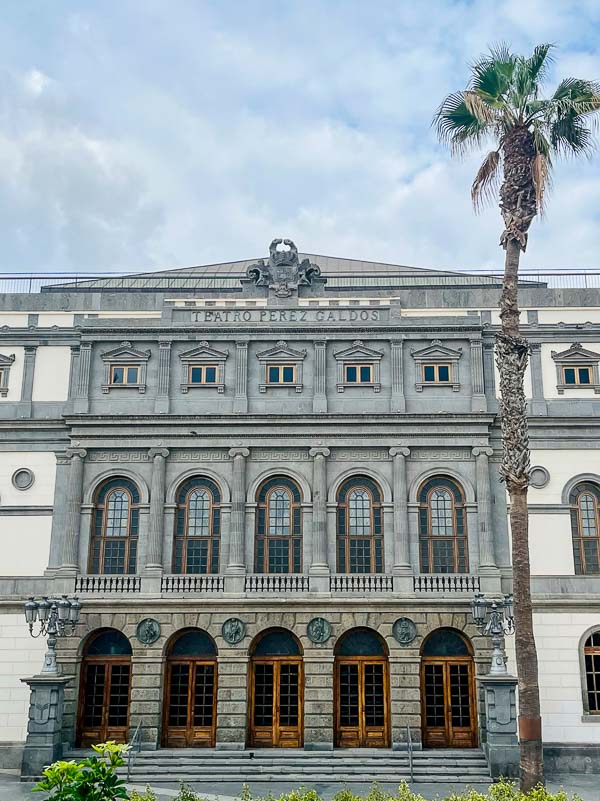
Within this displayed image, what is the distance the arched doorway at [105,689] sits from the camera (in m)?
28.7

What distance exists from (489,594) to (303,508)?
6.80 m

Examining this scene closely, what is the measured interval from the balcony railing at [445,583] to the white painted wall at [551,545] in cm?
220

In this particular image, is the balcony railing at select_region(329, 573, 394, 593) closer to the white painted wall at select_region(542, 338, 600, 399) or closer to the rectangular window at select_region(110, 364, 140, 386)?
the white painted wall at select_region(542, 338, 600, 399)

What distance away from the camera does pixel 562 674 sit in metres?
28.6

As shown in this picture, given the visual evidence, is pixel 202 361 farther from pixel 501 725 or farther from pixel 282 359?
pixel 501 725

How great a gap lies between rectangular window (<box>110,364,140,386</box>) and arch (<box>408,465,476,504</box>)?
10534 mm

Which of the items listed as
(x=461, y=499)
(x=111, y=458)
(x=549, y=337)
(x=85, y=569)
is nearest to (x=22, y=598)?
(x=85, y=569)

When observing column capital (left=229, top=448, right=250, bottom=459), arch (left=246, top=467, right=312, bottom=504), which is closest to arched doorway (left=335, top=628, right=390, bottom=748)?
arch (left=246, top=467, right=312, bottom=504)

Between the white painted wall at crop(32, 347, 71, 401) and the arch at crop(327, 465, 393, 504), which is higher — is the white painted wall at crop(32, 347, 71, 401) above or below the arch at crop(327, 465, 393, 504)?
above

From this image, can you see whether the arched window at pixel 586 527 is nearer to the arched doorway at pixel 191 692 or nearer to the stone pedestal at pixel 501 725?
the stone pedestal at pixel 501 725

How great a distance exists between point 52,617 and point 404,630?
1120 cm

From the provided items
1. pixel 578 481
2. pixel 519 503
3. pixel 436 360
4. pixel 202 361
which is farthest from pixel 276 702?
pixel 519 503

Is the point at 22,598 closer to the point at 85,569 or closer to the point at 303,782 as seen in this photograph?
the point at 85,569

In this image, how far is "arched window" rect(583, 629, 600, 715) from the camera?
2855 centimetres
